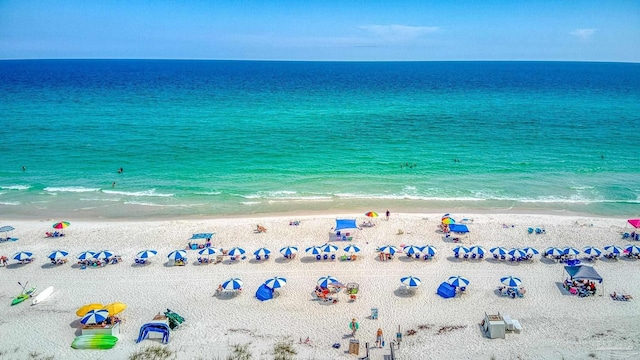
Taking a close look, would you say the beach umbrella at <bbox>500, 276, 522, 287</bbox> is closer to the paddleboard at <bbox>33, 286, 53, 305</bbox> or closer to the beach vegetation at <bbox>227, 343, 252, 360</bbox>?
the beach vegetation at <bbox>227, 343, 252, 360</bbox>

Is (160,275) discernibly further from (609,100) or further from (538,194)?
(609,100)

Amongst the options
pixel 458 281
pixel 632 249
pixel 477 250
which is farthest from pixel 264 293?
pixel 632 249

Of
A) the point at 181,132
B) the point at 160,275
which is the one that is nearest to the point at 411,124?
the point at 181,132

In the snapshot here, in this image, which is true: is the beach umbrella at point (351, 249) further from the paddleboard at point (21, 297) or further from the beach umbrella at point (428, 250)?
the paddleboard at point (21, 297)

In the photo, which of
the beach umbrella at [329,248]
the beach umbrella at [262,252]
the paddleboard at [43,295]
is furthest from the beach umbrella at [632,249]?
the paddleboard at [43,295]

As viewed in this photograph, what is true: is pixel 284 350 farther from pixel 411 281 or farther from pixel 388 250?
pixel 388 250

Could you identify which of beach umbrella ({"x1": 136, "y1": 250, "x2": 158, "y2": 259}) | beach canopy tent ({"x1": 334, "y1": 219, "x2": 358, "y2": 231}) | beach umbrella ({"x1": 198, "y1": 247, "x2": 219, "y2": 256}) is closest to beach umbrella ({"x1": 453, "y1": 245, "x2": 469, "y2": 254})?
beach canopy tent ({"x1": 334, "y1": 219, "x2": 358, "y2": 231})
